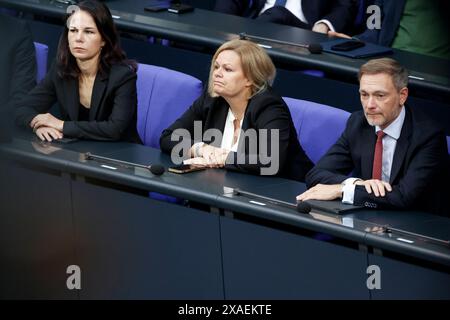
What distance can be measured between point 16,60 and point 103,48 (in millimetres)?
349

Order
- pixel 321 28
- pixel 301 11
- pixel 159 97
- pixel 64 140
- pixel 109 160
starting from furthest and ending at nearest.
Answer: pixel 301 11 < pixel 321 28 < pixel 159 97 < pixel 64 140 < pixel 109 160

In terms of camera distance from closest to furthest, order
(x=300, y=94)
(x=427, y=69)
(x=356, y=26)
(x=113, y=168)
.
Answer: (x=113, y=168), (x=427, y=69), (x=300, y=94), (x=356, y=26)

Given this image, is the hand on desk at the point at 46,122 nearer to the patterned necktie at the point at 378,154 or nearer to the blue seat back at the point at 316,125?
the blue seat back at the point at 316,125

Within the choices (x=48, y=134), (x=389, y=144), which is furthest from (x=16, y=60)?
(x=389, y=144)

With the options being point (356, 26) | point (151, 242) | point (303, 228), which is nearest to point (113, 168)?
point (151, 242)

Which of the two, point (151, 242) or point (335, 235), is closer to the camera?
point (335, 235)

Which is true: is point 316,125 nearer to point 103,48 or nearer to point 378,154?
point 378,154

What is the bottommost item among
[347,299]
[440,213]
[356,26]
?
[347,299]

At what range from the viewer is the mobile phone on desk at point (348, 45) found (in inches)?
157

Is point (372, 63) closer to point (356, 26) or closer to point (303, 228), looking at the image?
point (303, 228)

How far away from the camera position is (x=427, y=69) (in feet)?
12.4

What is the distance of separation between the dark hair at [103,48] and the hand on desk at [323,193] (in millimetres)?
895

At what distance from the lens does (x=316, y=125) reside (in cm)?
348
